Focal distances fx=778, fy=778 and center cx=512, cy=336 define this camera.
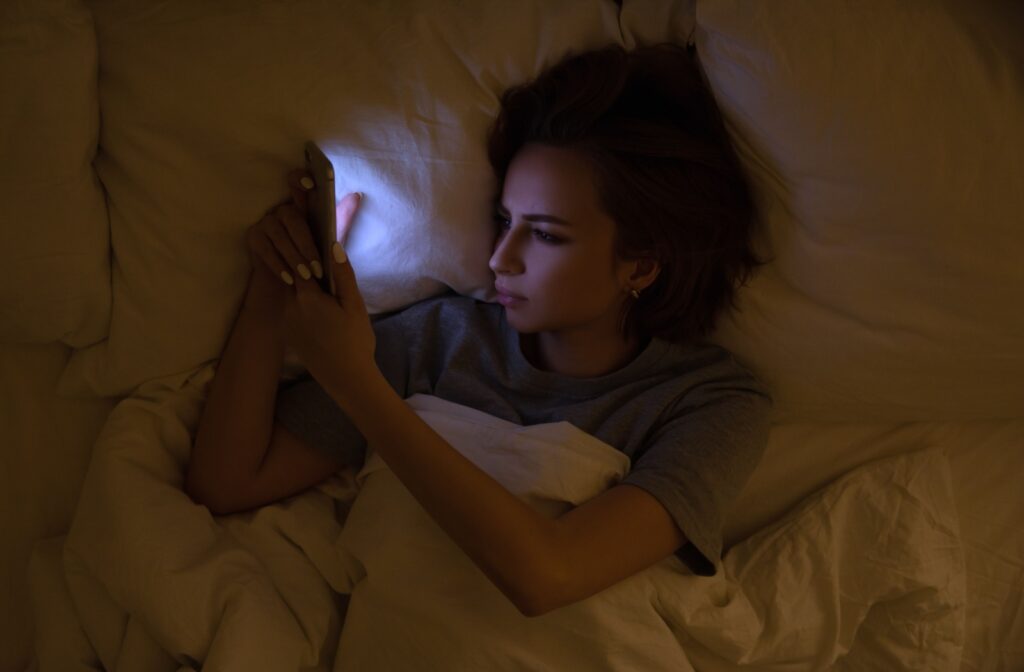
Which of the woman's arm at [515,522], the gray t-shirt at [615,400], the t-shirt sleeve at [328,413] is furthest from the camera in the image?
the t-shirt sleeve at [328,413]

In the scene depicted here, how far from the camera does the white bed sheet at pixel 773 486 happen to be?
0.94 metres

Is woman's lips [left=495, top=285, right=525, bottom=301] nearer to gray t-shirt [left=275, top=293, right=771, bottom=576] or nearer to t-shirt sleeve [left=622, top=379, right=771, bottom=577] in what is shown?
gray t-shirt [left=275, top=293, right=771, bottom=576]

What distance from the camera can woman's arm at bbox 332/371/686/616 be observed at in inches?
30.4

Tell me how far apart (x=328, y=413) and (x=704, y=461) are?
0.46 metres

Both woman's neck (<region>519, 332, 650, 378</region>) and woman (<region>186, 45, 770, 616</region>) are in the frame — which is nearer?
woman (<region>186, 45, 770, 616</region>)

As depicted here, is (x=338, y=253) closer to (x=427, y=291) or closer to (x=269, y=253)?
(x=269, y=253)

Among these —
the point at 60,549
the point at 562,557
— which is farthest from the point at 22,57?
the point at 562,557

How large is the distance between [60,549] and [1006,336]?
1.20 metres

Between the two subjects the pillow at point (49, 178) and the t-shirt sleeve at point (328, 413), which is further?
the t-shirt sleeve at point (328, 413)

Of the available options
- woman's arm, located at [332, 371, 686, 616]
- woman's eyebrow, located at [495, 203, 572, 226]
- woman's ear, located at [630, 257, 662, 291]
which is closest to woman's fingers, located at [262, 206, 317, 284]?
woman's arm, located at [332, 371, 686, 616]

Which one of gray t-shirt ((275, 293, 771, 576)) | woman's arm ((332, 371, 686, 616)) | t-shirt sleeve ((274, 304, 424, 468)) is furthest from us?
t-shirt sleeve ((274, 304, 424, 468))

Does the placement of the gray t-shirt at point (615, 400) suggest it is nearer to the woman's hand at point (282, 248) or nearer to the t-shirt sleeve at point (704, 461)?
the t-shirt sleeve at point (704, 461)

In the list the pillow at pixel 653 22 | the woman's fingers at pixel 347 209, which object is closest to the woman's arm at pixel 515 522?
the woman's fingers at pixel 347 209

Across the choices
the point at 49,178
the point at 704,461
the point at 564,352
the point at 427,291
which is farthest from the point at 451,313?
the point at 49,178
